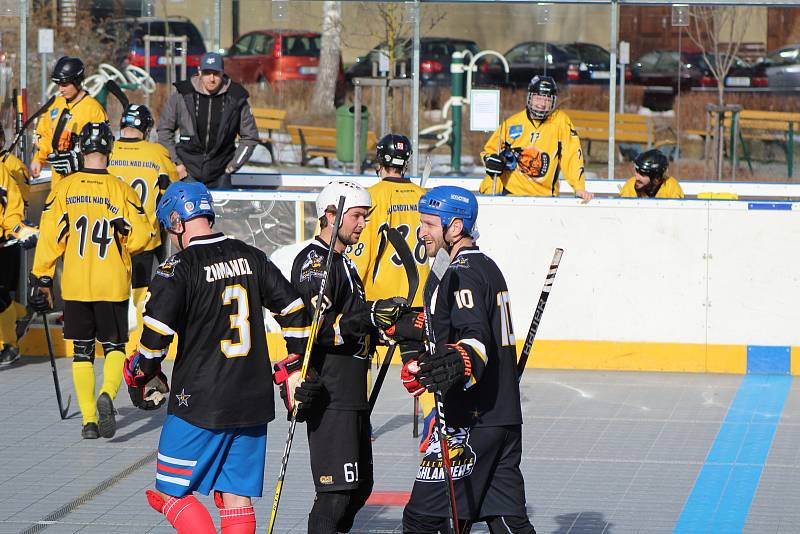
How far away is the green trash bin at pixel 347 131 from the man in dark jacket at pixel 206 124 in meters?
3.11

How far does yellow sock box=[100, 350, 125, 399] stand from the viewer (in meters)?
9.14

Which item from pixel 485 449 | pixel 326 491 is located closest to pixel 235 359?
pixel 326 491

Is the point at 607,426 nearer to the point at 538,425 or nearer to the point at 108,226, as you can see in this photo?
the point at 538,425

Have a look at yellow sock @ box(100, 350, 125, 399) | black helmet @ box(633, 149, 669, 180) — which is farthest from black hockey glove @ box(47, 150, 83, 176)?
black helmet @ box(633, 149, 669, 180)

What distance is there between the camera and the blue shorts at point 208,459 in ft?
19.3


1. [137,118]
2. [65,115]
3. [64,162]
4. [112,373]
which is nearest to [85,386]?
[112,373]

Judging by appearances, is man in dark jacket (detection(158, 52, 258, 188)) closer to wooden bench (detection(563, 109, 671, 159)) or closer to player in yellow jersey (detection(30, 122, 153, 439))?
player in yellow jersey (detection(30, 122, 153, 439))

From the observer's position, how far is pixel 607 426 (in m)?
9.58

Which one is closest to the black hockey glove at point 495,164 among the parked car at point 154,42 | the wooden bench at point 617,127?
the wooden bench at point 617,127

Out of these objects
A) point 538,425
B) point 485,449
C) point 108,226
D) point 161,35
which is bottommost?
point 538,425

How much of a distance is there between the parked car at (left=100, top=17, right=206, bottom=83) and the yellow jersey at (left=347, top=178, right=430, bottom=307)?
23.4ft

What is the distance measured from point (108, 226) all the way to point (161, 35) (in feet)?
22.8

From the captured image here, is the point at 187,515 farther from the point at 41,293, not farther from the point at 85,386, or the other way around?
the point at 41,293

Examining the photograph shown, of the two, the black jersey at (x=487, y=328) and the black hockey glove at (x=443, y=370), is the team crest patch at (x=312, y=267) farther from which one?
the black hockey glove at (x=443, y=370)
